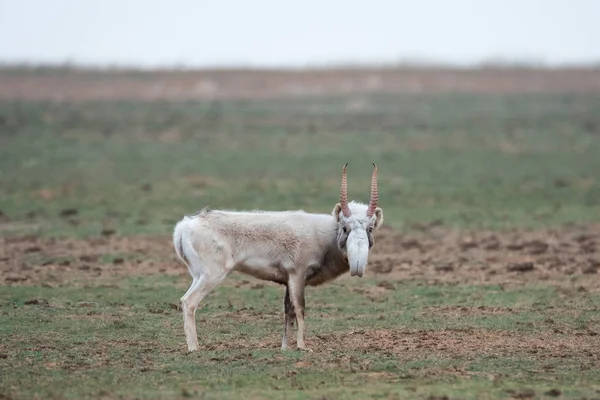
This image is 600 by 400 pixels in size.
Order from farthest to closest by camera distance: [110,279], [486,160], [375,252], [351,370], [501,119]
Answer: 1. [501,119]
2. [486,160]
3. [375,252]
4. [110,279]
5. [351,370]

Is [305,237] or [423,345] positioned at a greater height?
[305,237]

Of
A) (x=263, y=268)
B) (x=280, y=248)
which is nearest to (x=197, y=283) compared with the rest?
(x=263, y=268)

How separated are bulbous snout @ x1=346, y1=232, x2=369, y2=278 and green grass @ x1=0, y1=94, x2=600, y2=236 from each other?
1281 centimetres

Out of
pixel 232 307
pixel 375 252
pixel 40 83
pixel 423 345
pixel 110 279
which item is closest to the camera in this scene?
pixel 423 345

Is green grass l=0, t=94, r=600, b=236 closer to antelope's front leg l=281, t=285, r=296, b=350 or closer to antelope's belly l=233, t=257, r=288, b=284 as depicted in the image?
antelope's belly l=233, t=257, r=288, b=284

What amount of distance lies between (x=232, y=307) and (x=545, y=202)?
1716 cm

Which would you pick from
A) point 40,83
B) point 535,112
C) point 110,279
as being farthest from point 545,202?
point 40,83

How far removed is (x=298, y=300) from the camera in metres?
14.2

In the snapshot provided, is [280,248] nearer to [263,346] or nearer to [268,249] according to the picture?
[268,249]

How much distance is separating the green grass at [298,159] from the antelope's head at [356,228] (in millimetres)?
12265

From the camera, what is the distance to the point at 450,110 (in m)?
58.6

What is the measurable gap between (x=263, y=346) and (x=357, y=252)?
1739mm

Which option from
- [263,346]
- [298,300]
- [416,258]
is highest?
[298,300]

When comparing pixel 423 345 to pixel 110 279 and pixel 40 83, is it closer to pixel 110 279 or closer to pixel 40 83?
pixel 110 279
